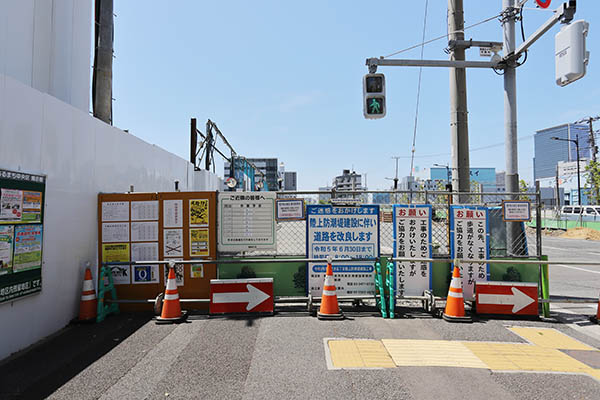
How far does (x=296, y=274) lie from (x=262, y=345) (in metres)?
2.05

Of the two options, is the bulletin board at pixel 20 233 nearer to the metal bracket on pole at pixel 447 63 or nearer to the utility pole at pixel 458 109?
the metal bracket on pole at pixel 447 63

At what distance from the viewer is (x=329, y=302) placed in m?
6.35

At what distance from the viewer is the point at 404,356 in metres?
4.72

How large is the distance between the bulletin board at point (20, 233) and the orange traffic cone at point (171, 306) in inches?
74.8

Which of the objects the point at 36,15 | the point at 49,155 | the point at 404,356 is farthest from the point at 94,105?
the point at 404,356

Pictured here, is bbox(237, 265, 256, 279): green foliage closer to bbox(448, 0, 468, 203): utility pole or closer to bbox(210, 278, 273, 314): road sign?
bbox(210, 278, 273, 314): road sign

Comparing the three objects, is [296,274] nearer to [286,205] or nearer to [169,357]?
[286,205]

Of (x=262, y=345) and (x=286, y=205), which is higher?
(x=286, y=205)

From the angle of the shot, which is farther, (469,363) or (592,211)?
(592,211)

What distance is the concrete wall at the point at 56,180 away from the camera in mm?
4902

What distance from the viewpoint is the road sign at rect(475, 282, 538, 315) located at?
6480 millimetres

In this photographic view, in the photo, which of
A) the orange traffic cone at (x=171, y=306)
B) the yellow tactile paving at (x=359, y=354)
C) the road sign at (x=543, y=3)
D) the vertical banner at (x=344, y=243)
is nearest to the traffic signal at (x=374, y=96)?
the vertical banner at (x=344, y=243)

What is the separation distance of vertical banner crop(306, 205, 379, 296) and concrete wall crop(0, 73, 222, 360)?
431 cm

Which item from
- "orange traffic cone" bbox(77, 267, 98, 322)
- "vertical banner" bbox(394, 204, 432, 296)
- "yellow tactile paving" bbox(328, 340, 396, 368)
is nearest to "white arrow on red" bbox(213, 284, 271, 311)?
"yellow tactile paving" bbox(328, 340, 396, 368)
